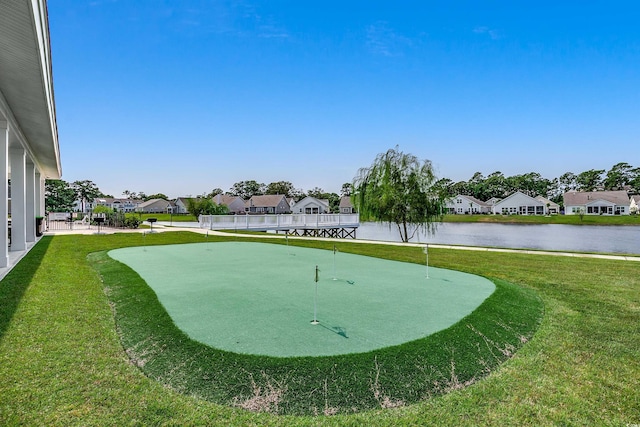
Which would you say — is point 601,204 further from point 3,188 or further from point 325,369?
point 3,188

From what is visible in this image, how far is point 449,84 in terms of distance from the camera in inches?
804

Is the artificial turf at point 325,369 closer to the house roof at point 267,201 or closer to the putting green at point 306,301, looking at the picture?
the putting green at point 306,301

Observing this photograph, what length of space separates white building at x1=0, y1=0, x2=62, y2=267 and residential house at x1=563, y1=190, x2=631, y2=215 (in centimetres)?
7237

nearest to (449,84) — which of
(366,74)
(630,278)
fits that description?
(366,74)

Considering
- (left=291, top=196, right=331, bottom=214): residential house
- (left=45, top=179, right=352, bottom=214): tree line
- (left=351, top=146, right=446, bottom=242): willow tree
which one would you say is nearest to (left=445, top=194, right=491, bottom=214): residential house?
(left=45, top=179, right=352, bottom=214): tree line

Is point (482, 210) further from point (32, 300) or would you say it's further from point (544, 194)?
point (32, 300)

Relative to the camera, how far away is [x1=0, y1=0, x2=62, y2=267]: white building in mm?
4289

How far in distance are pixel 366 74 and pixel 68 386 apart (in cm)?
1985

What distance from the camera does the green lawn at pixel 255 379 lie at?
2410 mm

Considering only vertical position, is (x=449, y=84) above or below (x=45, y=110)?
above

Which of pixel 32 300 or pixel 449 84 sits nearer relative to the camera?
pixel 32 300

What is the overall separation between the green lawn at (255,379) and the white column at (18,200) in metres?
5.80

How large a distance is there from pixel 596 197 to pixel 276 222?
2583 inches

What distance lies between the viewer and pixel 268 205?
60062mm
